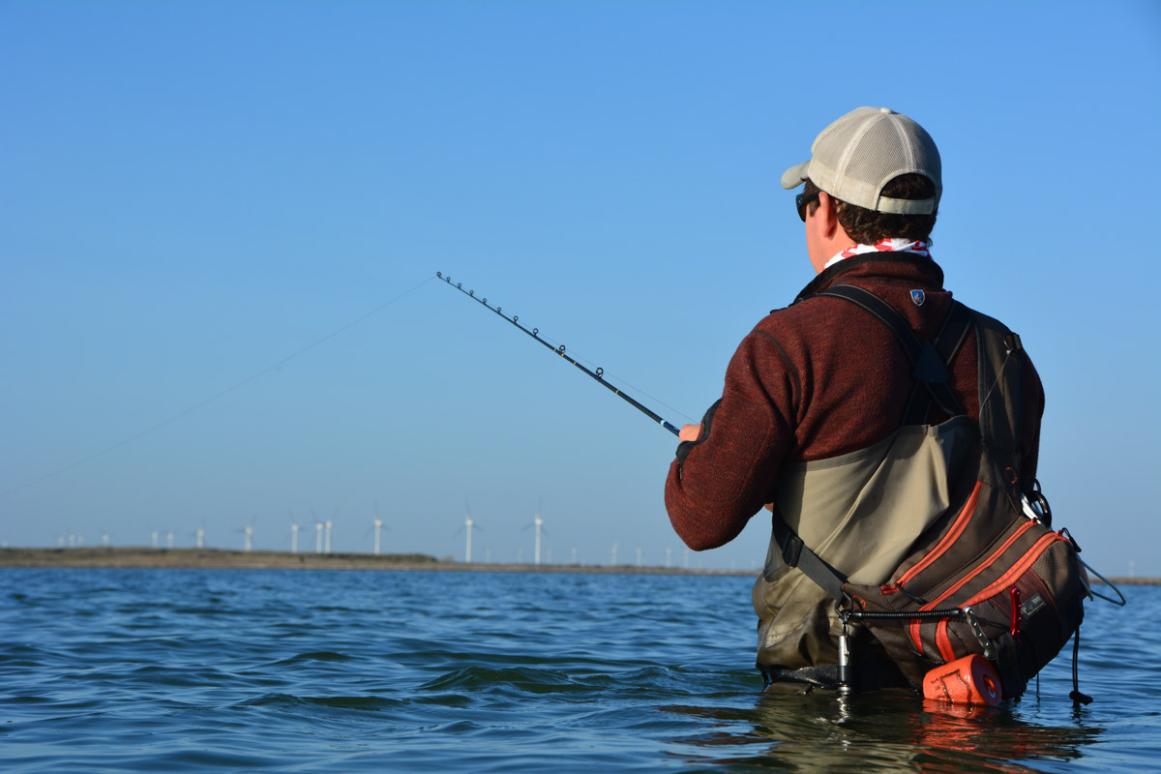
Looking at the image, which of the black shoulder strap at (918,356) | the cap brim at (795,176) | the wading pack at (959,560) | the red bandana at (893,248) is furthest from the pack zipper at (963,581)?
the cap brim at (795,176)

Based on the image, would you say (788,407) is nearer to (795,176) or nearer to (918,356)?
(918,356)

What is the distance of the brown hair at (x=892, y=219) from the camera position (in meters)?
4.61

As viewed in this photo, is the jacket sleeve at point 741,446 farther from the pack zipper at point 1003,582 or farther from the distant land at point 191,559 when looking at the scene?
the distant land at point 191,559

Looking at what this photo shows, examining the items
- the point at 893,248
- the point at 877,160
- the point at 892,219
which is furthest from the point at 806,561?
the point at 877,160

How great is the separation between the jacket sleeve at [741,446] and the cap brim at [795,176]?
858mm

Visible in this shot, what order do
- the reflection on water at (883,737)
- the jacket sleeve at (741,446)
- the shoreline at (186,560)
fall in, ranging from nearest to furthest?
the reflection on water at (883,737), the jacket sleeve at (741,446), the shoreline at (186,560)

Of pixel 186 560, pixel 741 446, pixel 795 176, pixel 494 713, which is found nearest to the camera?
pixel 741 446

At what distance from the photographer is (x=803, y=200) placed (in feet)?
16.3

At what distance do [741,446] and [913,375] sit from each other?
0.70 meters

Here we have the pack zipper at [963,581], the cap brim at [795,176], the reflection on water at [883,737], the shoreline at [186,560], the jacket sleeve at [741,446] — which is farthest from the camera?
the shoreline at [186,560]

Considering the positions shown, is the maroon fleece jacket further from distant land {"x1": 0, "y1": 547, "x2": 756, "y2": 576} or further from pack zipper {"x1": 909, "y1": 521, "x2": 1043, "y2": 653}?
distant land {"x1": 0, "y1": 547, "x2": 756, "y2": 576}

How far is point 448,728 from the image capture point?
5559mm

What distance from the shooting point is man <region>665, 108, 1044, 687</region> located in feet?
14.1

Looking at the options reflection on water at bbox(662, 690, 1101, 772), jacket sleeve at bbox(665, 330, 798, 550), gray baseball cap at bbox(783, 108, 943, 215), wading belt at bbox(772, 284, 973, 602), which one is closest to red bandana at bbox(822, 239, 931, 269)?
gray baseball cap at bbox(783, 108, 943, 215)
